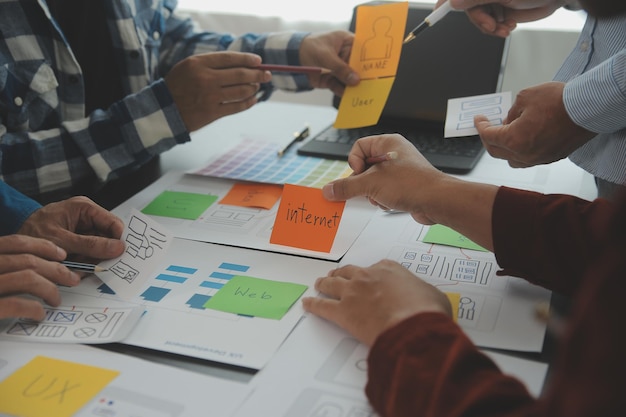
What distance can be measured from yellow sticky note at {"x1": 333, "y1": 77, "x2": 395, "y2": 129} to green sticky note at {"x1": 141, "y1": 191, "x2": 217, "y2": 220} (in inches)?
11.9

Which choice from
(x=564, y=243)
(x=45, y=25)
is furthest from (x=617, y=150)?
(x=45, y=25)

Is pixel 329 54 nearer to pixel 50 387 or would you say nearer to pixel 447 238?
pixel 447 238

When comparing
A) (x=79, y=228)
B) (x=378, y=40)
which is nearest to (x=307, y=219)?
(x=79, y=228)

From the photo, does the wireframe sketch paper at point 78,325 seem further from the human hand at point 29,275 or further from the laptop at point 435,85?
the laptop at point 435,85

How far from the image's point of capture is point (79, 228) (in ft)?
3.30

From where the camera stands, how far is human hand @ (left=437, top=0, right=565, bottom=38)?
1.19 meters

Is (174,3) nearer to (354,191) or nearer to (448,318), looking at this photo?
(354,191)

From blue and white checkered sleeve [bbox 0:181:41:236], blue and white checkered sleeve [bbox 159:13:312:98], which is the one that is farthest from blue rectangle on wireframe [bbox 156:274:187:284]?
blue and white checkered sleeve [bbox 159:13:312:98]

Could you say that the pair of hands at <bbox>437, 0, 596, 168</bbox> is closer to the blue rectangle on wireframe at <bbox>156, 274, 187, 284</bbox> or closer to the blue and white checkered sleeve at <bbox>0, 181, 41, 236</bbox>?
the blue rectangle on wireframe at <bbox>156, 274, 187, 284</bbox>

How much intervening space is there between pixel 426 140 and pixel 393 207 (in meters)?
0.43

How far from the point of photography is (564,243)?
31.7 inches

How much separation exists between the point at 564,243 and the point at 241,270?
0.44 metres

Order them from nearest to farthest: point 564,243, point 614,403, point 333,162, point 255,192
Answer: point 614,403
point 564,243
point 255,192
point 333,162

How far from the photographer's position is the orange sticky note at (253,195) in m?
1.17
